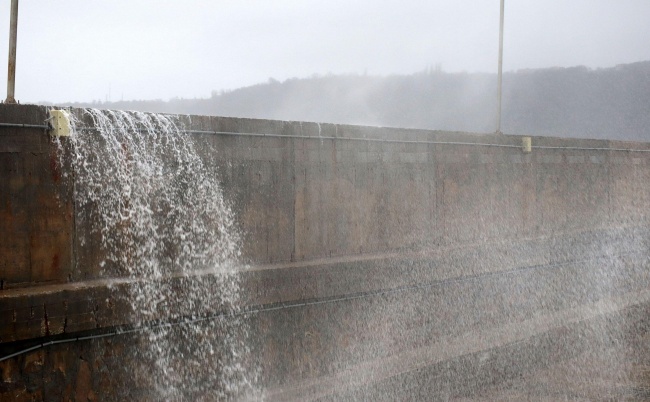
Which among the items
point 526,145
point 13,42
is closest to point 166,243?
point 13,42

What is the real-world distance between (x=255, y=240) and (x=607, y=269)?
1086 cm

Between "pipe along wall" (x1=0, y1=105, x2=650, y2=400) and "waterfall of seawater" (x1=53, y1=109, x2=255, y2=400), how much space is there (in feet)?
0.22

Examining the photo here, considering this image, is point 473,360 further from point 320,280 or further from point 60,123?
point 60,123

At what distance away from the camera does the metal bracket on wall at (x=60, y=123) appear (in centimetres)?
675

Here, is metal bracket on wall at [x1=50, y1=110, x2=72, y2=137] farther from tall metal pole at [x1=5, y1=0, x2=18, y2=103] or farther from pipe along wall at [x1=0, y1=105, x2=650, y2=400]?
tall metal pole at [x1=5, y1=0, x2=18, y2=103]

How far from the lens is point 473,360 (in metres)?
11.5

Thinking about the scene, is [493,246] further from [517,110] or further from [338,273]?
[517,110]

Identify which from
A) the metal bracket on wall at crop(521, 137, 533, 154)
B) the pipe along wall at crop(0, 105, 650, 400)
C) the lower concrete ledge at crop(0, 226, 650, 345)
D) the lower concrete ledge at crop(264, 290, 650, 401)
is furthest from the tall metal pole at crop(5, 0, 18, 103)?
the metal bracket on wall at crop(521, 137, 533, 154)

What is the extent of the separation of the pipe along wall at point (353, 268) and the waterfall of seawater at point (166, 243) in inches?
2.6

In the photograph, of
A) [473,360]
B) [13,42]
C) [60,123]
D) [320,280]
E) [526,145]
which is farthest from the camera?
[526,145]

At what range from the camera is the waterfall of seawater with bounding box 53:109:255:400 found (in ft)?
23.8

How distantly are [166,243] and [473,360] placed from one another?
5797mm

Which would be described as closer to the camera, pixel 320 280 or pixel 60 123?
pixel 60 123

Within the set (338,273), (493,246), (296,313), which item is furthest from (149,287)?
(493,246)
